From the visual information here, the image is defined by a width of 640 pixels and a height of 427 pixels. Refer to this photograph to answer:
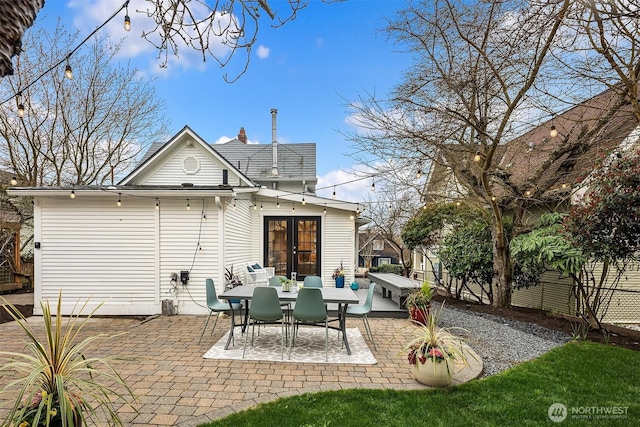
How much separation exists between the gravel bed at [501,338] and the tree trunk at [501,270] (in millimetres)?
924

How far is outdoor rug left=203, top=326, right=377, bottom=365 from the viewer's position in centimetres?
457

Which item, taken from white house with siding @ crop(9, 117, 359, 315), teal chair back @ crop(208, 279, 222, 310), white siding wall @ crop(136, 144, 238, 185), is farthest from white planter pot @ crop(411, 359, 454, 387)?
white siding wall @ crop(136, 144, 238, 185)

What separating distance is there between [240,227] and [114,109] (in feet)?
22.4

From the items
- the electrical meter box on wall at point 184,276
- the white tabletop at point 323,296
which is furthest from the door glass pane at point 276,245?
the white tabletop at point 323,296

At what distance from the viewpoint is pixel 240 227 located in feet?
27.9

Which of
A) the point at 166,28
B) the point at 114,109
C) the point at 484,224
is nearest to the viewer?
the point at 166,28

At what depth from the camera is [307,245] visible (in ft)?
32.8

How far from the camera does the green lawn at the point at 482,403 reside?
9.64ft

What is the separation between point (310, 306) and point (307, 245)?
5.34 metres

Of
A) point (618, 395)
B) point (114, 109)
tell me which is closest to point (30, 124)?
point (114, 109)

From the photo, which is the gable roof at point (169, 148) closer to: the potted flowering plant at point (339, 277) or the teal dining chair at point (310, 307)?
the potted flowering plant at point (339, 277)

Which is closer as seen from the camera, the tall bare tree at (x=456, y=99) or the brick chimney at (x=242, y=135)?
the tall bare tree at (x=456, y=99)

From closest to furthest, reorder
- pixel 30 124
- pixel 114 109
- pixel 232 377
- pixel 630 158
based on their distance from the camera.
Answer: pixel 232 377 < pixel 630 158 < pixel 30 124 < pixel 114 109

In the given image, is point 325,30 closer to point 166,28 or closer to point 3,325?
point 166,28
